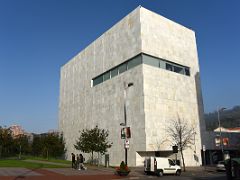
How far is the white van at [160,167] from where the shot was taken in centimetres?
2645

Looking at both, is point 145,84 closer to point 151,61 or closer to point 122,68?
point 151,61

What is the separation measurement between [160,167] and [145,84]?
52.1ft

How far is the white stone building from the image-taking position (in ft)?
132

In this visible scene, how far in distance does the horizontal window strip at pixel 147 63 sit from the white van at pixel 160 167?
17678 mm

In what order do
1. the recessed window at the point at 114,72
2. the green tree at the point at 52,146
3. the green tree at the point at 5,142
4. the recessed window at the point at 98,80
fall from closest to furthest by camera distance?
the recessed window at the point at 114,72
the recessed window at the point at 98,80
the green tree at the point at 52,146
the green tree at the point at 5,142

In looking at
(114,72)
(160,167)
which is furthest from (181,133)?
(160,167)

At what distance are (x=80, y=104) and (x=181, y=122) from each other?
23.2 m

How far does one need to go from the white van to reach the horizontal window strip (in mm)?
17678

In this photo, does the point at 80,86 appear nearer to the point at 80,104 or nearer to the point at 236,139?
the point at 80,104

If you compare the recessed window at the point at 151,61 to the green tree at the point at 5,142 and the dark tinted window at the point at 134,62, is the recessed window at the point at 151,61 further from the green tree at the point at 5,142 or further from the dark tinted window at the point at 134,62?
the green tree at the point at 5,142

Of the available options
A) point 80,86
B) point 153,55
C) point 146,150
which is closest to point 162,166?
point 146,150

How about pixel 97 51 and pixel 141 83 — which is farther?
pixel 97 51

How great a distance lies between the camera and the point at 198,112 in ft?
154

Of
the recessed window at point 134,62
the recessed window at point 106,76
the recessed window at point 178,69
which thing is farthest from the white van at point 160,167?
the recessed window at point 106,76
